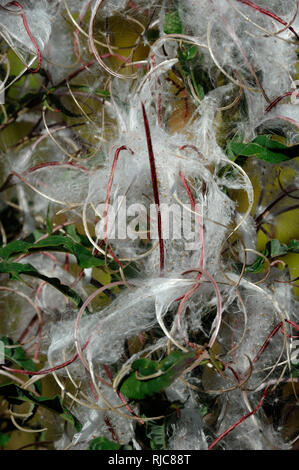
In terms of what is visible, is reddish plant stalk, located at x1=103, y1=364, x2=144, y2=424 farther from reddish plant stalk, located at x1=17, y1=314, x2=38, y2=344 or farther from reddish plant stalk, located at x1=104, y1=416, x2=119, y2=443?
reddish plant stalk, located at x1=17, y1=314, x2=38, y2=344

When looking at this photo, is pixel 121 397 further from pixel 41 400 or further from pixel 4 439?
pixel 4 439

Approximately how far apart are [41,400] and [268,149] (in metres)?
0.39

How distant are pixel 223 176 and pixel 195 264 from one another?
11cm

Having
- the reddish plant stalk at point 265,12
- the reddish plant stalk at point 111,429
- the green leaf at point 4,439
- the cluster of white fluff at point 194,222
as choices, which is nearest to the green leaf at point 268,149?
the cluster of white fluff at point 194,222

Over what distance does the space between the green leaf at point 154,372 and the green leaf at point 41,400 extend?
98mm

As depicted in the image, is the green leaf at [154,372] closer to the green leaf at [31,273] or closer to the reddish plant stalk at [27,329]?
the green leaf at [31,273]

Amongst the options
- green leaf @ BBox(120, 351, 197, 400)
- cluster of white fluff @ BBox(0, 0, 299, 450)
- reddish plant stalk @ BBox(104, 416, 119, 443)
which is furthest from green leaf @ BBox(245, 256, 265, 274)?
reddish plant stalk @ BBox(104, 416, 119, 443)

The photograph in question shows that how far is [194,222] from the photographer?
48cm

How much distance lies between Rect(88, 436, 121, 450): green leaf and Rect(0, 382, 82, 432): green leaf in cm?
4

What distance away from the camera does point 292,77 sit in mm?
506

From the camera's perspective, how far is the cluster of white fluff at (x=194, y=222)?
474 mm

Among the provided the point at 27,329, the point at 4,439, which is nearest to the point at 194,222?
the point at 27,329

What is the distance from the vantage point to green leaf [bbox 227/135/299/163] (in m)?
0.47
